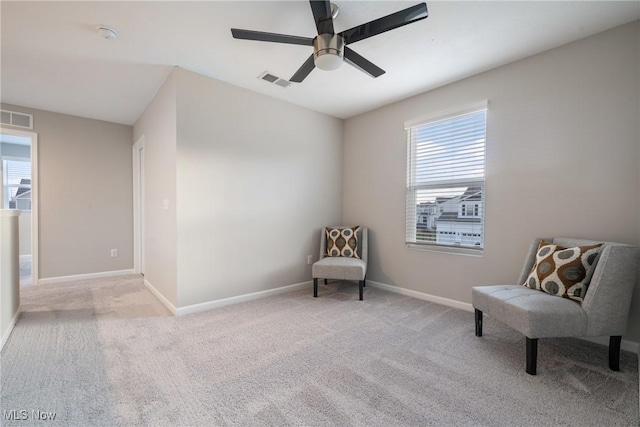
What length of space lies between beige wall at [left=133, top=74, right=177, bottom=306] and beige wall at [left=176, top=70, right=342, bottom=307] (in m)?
0.16

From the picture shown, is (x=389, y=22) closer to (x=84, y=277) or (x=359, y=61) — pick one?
(x=359, y=61)

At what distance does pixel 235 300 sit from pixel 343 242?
1.60 meters

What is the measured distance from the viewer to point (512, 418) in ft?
4.81

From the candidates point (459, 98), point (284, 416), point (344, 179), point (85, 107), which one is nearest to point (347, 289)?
point (344, 179)

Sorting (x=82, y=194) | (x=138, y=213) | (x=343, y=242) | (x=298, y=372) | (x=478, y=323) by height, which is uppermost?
(x=82, y=194)

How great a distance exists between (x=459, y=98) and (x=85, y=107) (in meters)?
4.95

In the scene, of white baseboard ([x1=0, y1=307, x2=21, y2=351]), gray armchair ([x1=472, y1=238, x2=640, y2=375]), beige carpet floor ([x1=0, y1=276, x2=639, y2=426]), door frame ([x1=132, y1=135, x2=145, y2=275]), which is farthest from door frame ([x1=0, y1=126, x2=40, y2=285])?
gray armchair ([x1=472, y1=238, x2=640, y2=375])

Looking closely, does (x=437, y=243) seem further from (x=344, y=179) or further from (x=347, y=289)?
(x=344, y=179)

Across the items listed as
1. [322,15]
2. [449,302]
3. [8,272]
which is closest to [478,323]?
[449,302]

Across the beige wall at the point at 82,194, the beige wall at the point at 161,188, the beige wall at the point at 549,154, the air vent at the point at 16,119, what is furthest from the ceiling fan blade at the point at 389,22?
the air vent at the point at 16,119

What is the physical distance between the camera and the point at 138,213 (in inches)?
184

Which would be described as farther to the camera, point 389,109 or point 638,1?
point 389,109

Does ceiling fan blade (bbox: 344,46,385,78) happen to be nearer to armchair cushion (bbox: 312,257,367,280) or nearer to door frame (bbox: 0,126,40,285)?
armchair cushion (bbox: 312,257,367,280)

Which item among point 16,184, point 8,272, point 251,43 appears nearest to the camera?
point 251,43
